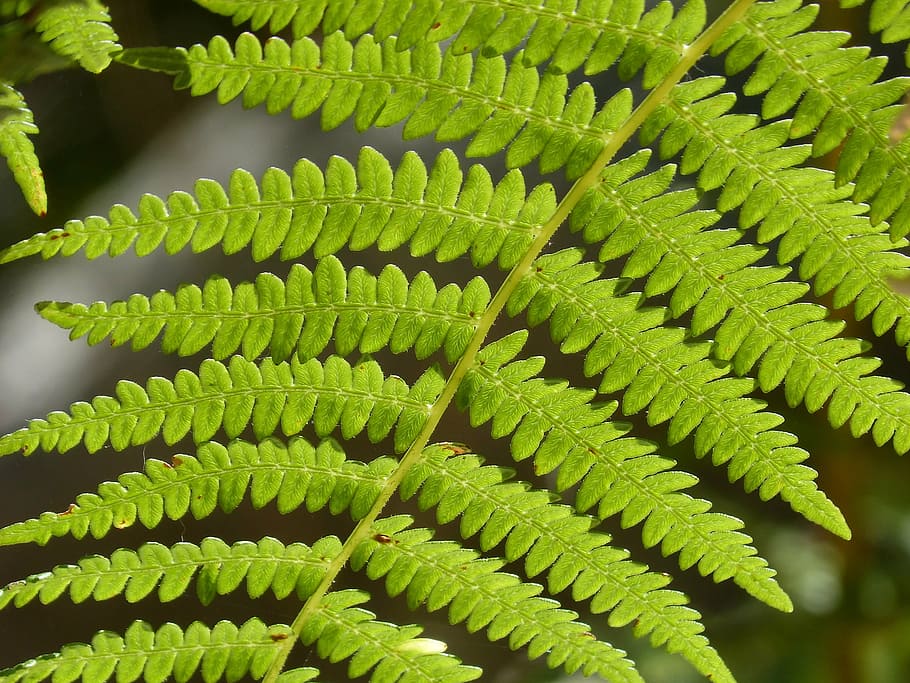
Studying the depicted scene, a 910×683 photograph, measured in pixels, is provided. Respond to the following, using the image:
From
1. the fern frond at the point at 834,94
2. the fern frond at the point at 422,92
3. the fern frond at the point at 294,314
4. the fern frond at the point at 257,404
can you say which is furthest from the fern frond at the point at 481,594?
the fern frond at the point at 834,94

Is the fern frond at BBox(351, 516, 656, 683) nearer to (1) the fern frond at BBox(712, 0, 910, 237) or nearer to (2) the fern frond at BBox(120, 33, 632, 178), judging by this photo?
(2) the fern frond at BBox(120, 33, 632, 178)

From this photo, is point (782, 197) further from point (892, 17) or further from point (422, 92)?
point (422, 92)

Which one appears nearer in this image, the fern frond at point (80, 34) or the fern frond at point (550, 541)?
the fern frond at point (80, 34)

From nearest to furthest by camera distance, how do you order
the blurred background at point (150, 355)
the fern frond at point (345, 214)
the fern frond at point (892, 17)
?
the fern frond at point (892, 17) → the fern frond at point (345, 214) → the blurred background at point (150, 355)

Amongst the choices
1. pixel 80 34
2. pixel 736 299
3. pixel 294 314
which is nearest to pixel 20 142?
pixel 80 34

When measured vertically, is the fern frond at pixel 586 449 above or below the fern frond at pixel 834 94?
below

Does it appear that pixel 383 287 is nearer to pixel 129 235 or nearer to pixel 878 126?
pixel 129 235

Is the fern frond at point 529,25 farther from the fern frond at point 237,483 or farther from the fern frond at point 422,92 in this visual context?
the fern frond at point 237,483

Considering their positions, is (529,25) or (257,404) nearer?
(529,25)
